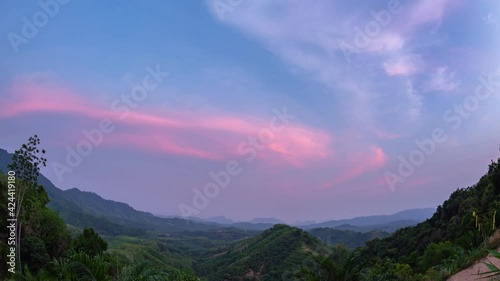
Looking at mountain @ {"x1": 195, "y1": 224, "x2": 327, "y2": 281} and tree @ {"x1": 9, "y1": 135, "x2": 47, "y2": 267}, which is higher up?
tree @ {"x1": 9, "y1": 135, "x2": 47, "y2": 267}

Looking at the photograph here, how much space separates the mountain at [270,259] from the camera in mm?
78625

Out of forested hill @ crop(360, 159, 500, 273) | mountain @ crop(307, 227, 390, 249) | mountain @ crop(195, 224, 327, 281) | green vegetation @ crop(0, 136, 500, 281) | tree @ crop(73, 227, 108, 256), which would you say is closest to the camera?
green vegetation @ crop(0, 136, 500, 281)

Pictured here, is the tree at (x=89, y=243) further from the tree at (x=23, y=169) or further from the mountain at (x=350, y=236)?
the mountain at (x=350, y=236)

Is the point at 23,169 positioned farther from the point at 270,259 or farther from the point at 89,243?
the point at 270,259

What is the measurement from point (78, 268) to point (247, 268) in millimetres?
76970

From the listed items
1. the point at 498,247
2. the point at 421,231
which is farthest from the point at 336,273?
the point at 421,231

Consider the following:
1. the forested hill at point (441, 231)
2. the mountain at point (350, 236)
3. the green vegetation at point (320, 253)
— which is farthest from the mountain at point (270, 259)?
the mountain at point (350, 236)

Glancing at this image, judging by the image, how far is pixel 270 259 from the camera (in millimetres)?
84875

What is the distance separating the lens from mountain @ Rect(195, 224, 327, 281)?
258 ft

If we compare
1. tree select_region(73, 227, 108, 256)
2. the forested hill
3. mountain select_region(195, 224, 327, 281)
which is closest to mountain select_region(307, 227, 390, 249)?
mountain select_region(195, 224, 327, 281)

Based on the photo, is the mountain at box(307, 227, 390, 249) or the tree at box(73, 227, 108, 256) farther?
the mountain at box(307, 227, 390, 249)

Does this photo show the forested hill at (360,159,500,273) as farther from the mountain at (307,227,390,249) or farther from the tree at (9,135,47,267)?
the mountain at (307,227,390,249)

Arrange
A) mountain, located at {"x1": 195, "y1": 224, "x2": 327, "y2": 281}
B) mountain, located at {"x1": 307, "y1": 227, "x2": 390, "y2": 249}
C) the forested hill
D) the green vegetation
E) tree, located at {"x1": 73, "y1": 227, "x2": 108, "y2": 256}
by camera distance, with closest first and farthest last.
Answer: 1. the green vegetation
2. the forested hill
3. tree, located at {"x1": 73, "y1": 227, "x2": 108, "y2": 256}
4. mountain, located at {"x1": 195, "y1": 224, "x2": 327, "y2": 281}
5. mountain, located at {"x1": 307, "y1": 227, "x2": 390, "y2": 249}

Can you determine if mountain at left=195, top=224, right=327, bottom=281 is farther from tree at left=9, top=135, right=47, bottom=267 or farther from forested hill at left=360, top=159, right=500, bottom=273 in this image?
tree at left=9, top=135, right=47, bottom=267
